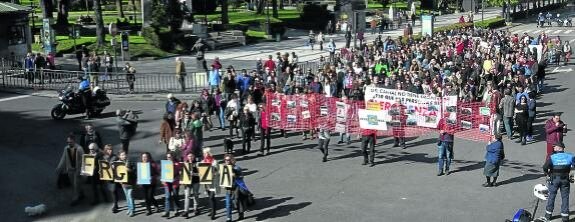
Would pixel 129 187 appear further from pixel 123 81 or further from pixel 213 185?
pixel 123 81

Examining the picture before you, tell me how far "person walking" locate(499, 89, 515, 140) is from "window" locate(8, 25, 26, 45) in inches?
A: 1207

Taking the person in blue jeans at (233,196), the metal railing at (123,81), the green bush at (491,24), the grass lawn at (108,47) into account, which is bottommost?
the person in blue jeans at (233,196)

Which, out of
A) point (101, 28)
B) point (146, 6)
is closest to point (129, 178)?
point (101, 28)

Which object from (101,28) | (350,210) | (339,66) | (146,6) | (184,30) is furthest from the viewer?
(184,30)

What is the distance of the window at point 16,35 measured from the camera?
138ft

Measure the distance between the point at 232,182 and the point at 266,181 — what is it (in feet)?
11.4

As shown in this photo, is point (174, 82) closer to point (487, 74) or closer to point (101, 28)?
point (487, 74)

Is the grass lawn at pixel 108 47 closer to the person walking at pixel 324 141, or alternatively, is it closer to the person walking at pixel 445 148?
the person walking at pixel 324 141

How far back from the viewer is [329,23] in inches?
2603

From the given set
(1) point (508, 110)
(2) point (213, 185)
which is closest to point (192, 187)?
(2) point (213, 185)

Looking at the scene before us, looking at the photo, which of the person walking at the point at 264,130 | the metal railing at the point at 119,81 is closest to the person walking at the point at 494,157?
the person walking at the point at 264,130

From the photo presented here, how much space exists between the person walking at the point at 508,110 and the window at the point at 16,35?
101ft

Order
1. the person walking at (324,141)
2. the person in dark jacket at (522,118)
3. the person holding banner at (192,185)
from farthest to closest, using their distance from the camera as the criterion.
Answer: the person in dark jacket at (522,118), the person walking at (324,141), the person holding banner at (192,185)

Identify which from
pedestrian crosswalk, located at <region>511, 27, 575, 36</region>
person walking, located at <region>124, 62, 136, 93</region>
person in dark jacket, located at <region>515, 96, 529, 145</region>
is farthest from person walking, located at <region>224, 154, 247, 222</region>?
pedestrian crosswalk, located at <region>511, 27, 575, 36</region>
